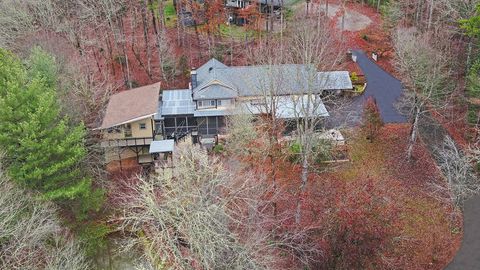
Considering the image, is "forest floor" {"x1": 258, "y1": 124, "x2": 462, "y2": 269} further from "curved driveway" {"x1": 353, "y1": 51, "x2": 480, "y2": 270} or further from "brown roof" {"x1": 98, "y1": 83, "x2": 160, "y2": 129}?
"brown roof" {"x1": 98, "y1": 83, "x2": 160, "y2": 129}

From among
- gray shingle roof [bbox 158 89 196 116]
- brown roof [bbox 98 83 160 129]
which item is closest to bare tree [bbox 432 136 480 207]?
gray shingle roof [bbox 158 89 196 116]

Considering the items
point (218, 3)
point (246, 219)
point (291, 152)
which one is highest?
point (218, 3)

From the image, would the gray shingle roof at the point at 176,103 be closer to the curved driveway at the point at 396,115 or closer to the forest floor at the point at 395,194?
the forest floor at the point at 395,194

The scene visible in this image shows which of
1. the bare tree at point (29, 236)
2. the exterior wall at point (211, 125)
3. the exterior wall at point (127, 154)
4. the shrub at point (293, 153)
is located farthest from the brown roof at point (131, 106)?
the bare tree at point (29, 236)

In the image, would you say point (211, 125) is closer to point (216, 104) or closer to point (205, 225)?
point (216, 104)

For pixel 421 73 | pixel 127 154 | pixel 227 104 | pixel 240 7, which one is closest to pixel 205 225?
pixel 127 154

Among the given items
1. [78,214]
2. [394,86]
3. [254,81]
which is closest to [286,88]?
[254,81]

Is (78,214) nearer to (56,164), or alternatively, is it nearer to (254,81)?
(56,164)
